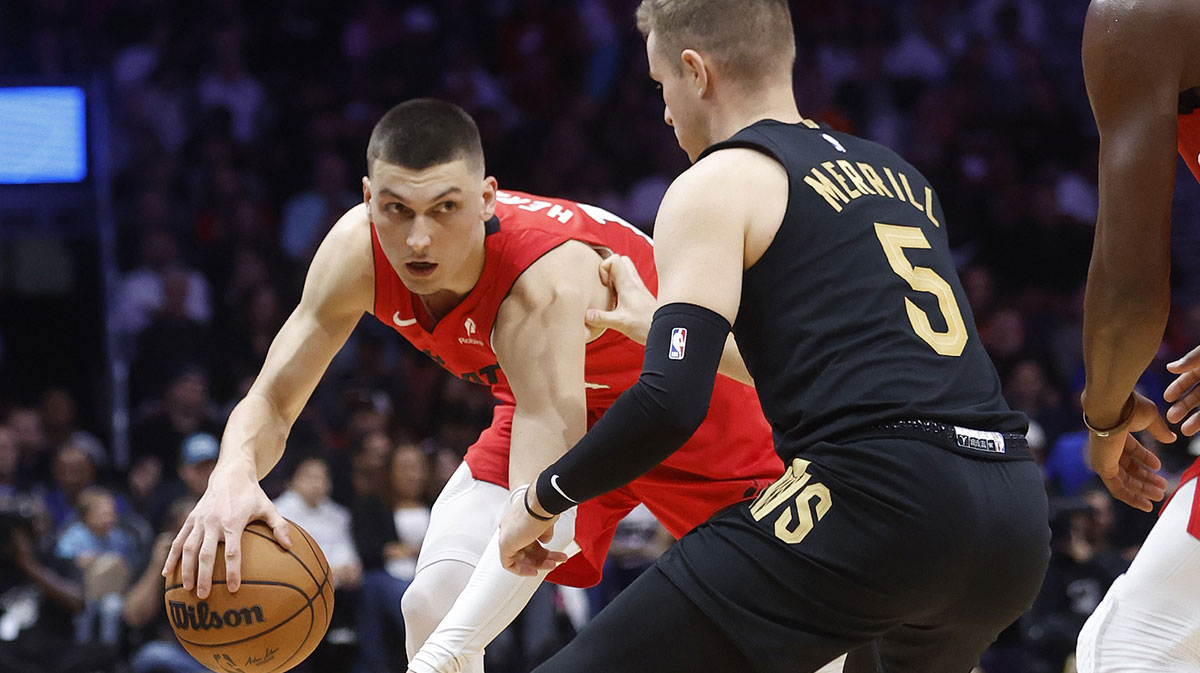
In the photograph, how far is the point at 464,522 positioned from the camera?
429cm

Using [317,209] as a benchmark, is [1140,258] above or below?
above

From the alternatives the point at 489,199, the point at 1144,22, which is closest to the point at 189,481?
the point at 489,199

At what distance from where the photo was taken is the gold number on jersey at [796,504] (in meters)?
2.66

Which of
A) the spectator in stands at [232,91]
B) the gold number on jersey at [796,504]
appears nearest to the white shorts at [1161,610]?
the gold number on jersey at [796,504]

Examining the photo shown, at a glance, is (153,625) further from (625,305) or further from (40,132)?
(625,305)

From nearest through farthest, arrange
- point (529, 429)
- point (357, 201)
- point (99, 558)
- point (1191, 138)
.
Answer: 1. point (1191, 138)
2. point (529, 429)
3. point (99, 558)
4. point (357, 201)

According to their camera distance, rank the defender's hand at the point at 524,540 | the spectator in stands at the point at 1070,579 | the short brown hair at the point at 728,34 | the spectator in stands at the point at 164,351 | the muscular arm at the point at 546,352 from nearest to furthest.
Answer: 1. the defender's hand at the point at 524,540
2. the short brown hair at the point at 728,34
3. the muscular arm at the point at 546,352
4. the spectator in stands at the point at 1070,579
5. the spectator in stands at the point at 164,351

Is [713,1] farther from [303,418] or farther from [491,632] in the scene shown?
[303,418]

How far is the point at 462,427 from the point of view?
9109mm

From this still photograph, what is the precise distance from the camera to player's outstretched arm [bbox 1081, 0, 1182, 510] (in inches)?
110

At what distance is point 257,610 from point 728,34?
1.89 metres

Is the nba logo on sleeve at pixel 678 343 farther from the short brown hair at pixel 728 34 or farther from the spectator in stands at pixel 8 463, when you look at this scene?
the spectator in stands at pixel 8 463

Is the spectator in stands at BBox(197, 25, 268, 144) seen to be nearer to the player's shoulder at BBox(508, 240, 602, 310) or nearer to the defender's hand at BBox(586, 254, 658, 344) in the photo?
the player's shoulder at BBox(508, 240, 602, 310)

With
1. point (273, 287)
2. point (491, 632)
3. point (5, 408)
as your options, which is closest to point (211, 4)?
point (273, 287)
